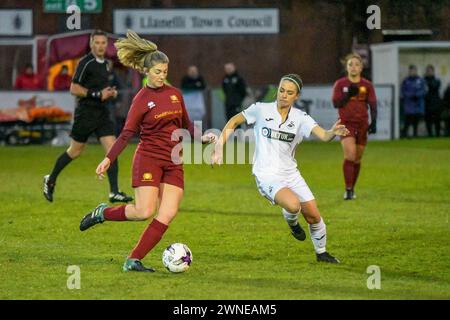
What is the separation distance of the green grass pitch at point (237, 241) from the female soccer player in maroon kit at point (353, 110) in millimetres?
490

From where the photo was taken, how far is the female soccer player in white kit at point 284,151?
12195mm

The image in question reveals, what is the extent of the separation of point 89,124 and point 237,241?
4286mm

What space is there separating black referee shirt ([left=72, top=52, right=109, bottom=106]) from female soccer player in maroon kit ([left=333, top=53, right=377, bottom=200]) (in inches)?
140

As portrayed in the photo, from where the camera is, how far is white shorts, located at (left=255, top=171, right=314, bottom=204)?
12281mm

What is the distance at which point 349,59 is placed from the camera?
18.6 meters

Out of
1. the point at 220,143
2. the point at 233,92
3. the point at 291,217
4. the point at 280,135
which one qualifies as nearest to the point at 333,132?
the point at 280,135

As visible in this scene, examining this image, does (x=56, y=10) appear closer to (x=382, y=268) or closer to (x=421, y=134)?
(x=421, y=134)

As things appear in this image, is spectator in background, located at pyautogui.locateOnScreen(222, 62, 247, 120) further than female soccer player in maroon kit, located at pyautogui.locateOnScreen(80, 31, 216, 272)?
Yes

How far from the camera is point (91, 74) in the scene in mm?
17406

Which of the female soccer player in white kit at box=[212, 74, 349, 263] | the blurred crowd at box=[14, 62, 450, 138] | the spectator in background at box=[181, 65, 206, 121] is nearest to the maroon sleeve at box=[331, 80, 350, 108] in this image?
the female soccer player in white kit at box=[212, 74, 349, 263]

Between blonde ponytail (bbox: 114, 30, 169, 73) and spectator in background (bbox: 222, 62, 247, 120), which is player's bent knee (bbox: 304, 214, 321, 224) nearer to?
blonde ponytail (bbox: 114, 30, 169, 73)

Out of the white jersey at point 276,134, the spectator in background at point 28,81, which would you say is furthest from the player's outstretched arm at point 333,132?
the spectator in background at point 28,81

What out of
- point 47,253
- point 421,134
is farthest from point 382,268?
point 421,134

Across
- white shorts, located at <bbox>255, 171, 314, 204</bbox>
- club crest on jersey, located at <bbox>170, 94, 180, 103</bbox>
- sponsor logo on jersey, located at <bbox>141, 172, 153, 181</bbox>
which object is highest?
club crest on jersey, located at <bbox>170, 94, 180, 103</bbox>
